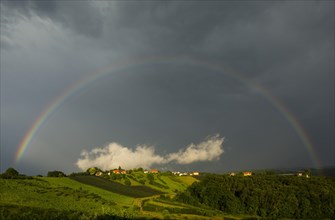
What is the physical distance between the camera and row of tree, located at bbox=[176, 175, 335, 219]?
12512 centimetres

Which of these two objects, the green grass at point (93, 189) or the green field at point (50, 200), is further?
the green grass at point (93, 189)

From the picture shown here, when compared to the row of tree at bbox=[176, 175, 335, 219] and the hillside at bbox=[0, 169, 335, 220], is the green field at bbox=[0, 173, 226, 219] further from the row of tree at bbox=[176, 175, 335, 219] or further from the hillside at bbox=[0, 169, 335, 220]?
the row of tree at bbox=[176, 175, 335, 219]

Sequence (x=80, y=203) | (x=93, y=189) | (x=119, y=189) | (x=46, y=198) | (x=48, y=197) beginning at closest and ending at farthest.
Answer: (x=46, y=198) < (x=80, y=203) < (x=48, y=197) < (x=93, y=189) < (x=119, y=189)

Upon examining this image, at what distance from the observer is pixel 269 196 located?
431 ft

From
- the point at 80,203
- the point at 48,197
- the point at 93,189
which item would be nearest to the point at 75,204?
the point at 80,203

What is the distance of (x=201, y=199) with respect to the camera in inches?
5719

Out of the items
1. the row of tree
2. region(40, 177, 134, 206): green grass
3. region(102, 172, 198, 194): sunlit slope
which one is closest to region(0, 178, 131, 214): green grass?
region(40, 177, 134, 206): green grass

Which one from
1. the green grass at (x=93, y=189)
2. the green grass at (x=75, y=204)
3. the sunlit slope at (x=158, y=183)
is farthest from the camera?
the sunlit slope at (x=158, y=183)

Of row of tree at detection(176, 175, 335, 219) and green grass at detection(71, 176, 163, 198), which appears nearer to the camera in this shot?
row of tree at detection(176, 175, 335, 219)

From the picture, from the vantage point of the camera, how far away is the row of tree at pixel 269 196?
125 meters

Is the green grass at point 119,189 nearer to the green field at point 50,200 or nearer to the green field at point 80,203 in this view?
the green field at point 80,203

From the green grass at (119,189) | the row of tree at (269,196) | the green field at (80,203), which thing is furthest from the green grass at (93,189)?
the row of tree at (269,196)

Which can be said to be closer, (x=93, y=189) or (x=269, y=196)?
(x=269, y=196)

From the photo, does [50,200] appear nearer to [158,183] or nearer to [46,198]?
[46,198]
